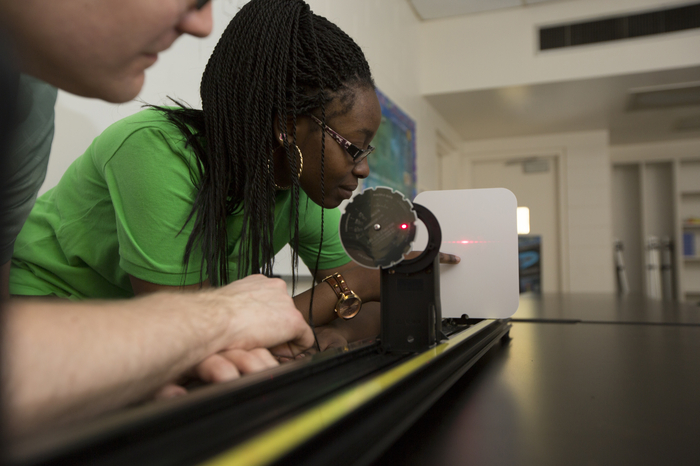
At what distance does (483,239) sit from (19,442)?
0.64 meters

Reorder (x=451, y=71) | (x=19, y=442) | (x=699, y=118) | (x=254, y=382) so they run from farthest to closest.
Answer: (x=699, y=118) → (x=451, y=71) → (x=254, y=382) → (x=19, y=442)

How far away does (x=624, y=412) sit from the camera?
436 millimetres

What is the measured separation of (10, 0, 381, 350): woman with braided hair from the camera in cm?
74

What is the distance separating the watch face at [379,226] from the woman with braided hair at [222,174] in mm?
246

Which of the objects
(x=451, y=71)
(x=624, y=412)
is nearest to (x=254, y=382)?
(x=624, y=412)

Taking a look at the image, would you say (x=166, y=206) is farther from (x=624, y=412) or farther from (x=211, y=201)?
(x=624, y=412)

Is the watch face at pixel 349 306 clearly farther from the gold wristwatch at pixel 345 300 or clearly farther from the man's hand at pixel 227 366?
the man's hand at pixel 227 366

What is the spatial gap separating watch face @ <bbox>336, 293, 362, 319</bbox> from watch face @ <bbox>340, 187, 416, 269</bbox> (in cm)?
31

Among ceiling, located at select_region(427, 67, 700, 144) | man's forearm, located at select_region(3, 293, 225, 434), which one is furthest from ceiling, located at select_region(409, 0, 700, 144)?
man's forearm, located at select_region(3, 293, 225, 434)

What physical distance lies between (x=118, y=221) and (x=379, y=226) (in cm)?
46

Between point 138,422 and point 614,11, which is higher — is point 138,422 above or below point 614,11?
below

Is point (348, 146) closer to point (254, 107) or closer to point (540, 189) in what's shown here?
point (254, 107)

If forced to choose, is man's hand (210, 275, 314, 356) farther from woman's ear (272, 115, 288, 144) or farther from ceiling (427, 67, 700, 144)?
ceiling (427, 67, 700, 144)

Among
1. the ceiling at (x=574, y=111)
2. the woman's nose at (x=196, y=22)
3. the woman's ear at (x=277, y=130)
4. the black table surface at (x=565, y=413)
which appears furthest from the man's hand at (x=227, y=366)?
the ceiling at (x=574, y=111)
